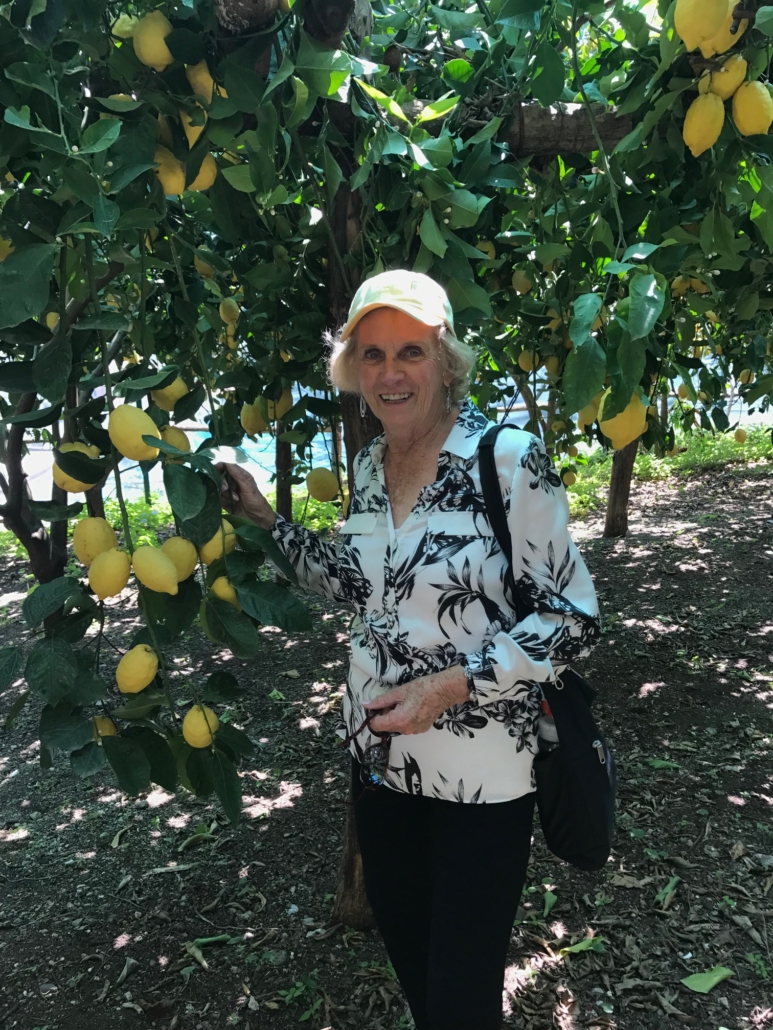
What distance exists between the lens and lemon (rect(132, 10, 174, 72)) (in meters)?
1.12

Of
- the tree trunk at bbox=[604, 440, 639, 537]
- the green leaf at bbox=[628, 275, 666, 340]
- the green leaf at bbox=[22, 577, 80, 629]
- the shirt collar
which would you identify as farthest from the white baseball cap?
the tree trunk at bbox=[604, 440, 639, 537]

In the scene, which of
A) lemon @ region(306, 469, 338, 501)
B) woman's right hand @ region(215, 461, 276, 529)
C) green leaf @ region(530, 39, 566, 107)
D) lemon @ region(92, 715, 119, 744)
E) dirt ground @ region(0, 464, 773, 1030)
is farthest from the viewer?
lemon @ region(306, 469, 338, 501)

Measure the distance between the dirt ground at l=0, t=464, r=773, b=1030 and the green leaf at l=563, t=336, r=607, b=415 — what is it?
4.47 feet

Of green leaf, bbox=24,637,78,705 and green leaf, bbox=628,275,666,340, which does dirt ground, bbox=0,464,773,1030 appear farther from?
green leaf, bbox=628,275,666,340

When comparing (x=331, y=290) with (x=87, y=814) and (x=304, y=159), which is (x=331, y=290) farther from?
(x=87, y=814)

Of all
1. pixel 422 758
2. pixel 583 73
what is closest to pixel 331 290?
pixel 583 73

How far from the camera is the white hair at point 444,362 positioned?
4.75 feet

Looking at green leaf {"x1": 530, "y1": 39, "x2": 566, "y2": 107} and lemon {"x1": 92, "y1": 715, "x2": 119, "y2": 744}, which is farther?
green leaf {"x1": 530, "y1": 39, "x2": 566, "y2": 107}

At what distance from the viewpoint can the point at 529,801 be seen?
146 centimetres

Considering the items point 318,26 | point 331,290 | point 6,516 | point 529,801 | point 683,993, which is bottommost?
point 683,993

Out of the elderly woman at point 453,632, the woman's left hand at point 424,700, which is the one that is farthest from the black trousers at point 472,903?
the woman's left hand at point 424,700

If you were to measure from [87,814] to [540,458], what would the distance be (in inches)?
93.0

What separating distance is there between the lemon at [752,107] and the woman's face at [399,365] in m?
0.58

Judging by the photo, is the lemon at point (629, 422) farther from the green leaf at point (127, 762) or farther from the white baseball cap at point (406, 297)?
the green leaf at point (127, 762)
